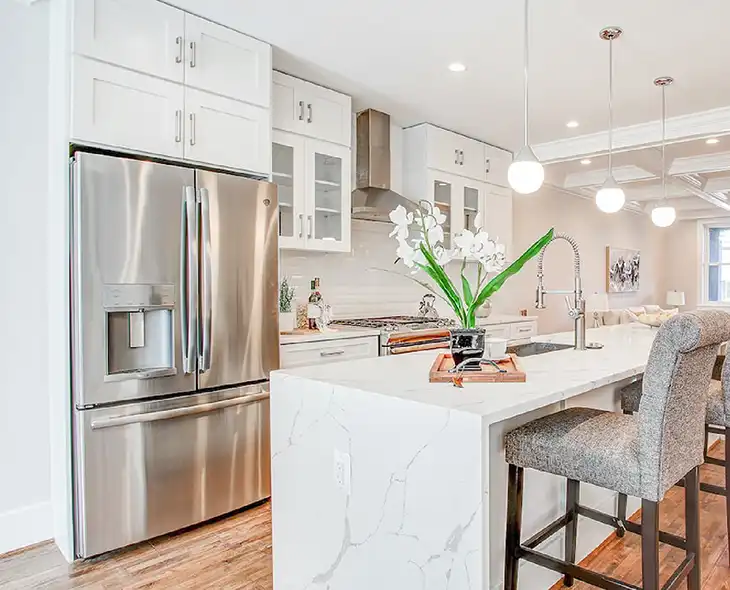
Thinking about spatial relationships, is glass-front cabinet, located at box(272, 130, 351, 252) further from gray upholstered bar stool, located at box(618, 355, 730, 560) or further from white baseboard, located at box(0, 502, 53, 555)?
gray upholstered bar stool, located at box(618, 355, 730, 560)

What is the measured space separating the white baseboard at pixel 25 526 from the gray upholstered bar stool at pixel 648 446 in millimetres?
2177

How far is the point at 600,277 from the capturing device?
8266 millimetres

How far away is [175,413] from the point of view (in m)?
2.68

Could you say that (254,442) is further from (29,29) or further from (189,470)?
(29,29)

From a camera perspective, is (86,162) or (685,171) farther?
(685,171)

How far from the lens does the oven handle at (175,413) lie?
97.4 inches

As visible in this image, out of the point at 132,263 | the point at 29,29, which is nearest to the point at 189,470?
the point at 132,263

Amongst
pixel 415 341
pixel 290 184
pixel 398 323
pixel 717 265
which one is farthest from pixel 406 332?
pixel 717 265

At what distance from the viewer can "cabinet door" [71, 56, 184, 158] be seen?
96.2 inches

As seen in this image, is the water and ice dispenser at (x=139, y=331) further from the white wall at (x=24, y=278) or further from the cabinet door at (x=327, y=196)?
the cabinet door at (x=327, y=196)

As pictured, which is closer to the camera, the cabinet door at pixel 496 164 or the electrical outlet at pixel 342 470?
the electrical outlet at pixel 342 470

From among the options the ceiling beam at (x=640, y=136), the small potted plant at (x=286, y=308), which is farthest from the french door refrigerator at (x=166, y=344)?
the ceiling beam at (x=640, y=136)

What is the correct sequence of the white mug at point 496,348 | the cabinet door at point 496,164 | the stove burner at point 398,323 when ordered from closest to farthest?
1. the white mug at point 496,348
2. the stove burner at point 398,323
3. the cabinet door at point 496,164

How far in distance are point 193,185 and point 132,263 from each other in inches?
19.5
